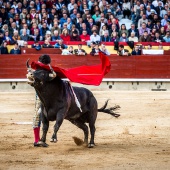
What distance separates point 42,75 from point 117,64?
38.3ft

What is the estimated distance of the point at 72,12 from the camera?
20250 mm

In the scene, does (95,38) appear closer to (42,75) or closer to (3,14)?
(3,14)

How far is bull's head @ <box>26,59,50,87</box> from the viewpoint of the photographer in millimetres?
8258

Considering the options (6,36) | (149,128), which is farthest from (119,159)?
(6,36)

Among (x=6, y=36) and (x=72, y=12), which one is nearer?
(x=6, y=36)

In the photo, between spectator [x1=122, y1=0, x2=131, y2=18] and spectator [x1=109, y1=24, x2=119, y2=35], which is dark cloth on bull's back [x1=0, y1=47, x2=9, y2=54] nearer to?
spectator [x1=109, y1=24, x2=119, y2=35]

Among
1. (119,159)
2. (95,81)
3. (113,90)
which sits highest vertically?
(95,81)

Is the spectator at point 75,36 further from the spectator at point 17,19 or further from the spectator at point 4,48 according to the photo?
the spectator at point 4,48

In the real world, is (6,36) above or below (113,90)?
above

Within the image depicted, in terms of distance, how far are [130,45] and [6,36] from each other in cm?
349

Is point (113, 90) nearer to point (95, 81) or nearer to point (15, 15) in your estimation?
point (15, 15)

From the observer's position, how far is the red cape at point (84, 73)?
8.63 m

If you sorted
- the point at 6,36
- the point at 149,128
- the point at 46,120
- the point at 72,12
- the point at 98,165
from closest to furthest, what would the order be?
1. the point at 98,165
2. the point at 46,120
3. the point at 149,128
4. the point at 6,36
5. the point at 72,12

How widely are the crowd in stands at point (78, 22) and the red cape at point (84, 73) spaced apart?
9484 mm
